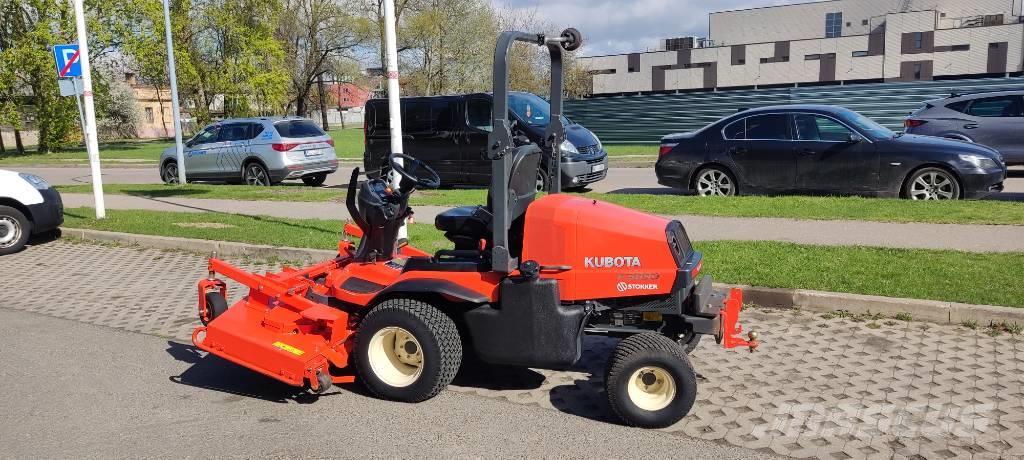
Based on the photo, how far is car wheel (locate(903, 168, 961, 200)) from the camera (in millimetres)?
→ 11102

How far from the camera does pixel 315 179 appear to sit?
18.6 meters

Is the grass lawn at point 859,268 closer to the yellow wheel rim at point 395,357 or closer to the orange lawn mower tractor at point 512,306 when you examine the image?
the orange lawn mower tractor at point 512,306

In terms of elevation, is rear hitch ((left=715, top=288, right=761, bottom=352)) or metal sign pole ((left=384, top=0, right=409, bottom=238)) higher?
metal sign pole ((left=384, top=0, right=409, bottom=238))

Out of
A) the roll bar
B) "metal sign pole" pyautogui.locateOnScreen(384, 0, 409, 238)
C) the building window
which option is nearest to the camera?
the roll bar

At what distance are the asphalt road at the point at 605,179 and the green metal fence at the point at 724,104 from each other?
24.8 ft

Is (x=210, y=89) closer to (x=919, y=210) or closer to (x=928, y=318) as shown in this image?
(x=919, y=210)

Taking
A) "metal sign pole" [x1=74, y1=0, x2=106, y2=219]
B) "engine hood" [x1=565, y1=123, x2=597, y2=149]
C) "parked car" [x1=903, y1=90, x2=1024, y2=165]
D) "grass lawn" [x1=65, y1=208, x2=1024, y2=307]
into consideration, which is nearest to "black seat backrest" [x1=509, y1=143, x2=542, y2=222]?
"grass lawn" [x1=65, y1=208, x2=1024, y2=307]

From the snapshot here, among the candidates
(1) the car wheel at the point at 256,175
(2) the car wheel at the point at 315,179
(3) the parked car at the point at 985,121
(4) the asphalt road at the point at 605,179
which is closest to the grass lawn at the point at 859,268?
(4) the asphalt road at the point at 605,179

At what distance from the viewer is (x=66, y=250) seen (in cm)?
1048

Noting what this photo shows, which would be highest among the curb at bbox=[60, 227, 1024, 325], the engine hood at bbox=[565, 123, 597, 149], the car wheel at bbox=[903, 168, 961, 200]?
the engine hood at bbox=[565, 123, 597, 149]

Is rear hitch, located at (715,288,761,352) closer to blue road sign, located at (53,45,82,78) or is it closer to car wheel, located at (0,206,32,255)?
car wheel, located at (0,206,32,255)

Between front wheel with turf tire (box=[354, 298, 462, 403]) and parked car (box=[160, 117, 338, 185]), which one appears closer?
front wheel with turf tire (box=[354, 298, 462, 403])

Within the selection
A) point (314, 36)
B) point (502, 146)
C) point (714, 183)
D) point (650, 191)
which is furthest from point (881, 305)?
point (314, 36)

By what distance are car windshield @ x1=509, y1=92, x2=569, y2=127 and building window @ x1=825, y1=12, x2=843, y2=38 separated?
195 ft
